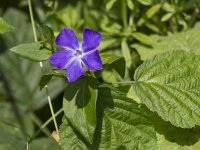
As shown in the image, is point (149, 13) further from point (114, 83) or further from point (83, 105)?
point (83, 105)

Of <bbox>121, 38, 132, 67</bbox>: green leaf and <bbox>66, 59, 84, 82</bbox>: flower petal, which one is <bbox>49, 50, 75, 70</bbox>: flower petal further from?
<bbox>121, 38, 132, 67</bbox>: green leaf

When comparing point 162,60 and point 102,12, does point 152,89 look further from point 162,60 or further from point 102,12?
point 102,12

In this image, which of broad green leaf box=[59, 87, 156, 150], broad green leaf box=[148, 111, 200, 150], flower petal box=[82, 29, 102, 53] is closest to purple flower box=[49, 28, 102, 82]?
flower petal box=[82, 29, 102, 53]

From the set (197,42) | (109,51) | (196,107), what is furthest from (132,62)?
(196,107)

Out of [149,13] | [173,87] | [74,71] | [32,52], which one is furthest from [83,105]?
[149,13]

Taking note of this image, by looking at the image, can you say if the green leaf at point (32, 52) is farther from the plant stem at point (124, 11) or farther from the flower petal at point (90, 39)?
the plant stem at point (124, 11)

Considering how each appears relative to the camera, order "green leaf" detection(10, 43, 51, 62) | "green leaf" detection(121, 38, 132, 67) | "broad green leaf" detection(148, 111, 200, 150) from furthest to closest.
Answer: "green leaf" detection(121, 38, 132, 67) → "broad green leaf" detection(148, 111, 200, 150) → "green leaf" detection(10, 43, 51, 62)
